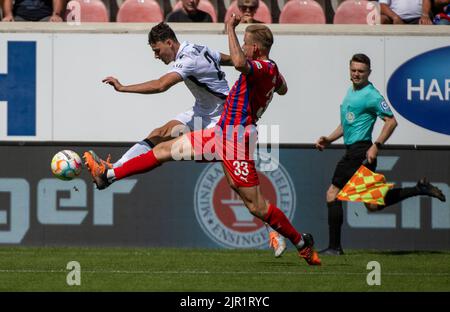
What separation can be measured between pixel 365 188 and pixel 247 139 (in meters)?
2.33

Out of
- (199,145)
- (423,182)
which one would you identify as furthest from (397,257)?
(199,145)

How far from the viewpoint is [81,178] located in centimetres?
1420

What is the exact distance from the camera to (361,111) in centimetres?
1332

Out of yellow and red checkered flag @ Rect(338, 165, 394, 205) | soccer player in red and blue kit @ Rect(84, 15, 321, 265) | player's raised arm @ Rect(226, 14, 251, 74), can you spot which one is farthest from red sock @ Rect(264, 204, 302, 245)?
yellow and red checkered flag @ Rect(338, 165, 394, 205)

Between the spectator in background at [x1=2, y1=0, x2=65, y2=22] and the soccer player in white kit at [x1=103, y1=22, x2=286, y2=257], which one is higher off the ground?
the spectator in background at [x1=2, y1=0, x2=65, y2=22]

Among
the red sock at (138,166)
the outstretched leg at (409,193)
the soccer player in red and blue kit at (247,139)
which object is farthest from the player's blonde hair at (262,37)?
the outstretched leg at (409,193)

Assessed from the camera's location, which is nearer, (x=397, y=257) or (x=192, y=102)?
(x=397, y=257)

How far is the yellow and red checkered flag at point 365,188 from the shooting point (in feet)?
43.1

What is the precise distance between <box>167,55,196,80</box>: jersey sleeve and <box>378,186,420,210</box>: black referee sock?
111 inches

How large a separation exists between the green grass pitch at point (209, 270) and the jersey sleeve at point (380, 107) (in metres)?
1.57

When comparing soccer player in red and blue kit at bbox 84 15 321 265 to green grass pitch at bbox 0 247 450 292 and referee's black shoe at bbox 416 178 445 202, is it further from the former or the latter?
referee's black shoe at bbox 416 178 445 202

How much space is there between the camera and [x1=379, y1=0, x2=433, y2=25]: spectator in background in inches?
619

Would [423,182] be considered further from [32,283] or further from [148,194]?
[32,283]

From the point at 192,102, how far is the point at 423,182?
3053mm
